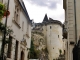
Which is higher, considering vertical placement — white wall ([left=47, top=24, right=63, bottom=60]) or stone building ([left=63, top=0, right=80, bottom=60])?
stone building ([left=63, top=0, right=80, bottom=60])

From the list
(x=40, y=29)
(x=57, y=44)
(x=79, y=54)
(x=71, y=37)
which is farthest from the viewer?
(x=40, y=29)

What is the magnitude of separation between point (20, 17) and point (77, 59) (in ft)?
29.1

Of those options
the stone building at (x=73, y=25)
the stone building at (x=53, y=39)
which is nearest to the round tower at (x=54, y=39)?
the stone building at (x=53, y=39)

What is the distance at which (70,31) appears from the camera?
13266 millimetres

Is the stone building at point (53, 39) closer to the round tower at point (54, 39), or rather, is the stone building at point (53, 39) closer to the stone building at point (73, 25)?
the round tower at point (54, 39)

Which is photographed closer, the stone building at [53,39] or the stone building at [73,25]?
the stone building at [73,25]

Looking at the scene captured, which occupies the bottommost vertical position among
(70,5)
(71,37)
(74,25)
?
(71,37)

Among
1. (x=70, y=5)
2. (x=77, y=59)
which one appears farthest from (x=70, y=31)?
(x=77, y=59)

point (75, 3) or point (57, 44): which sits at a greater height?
point (75, 3)

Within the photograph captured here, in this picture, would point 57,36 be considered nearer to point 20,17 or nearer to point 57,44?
point 57,44

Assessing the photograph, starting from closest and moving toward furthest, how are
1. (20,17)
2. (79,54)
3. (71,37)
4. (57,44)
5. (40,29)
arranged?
(79,54) < (71,37) < (20,17) < (57,44) < (40,29)

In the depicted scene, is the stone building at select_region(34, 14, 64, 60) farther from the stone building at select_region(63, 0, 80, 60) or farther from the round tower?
the stone building at select_region(63, 0, 80, 60)

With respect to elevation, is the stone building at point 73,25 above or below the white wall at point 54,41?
above

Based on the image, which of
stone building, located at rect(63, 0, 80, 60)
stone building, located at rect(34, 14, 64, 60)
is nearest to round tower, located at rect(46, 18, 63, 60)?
stone building, located at rect(34, 14, 64, 60)
